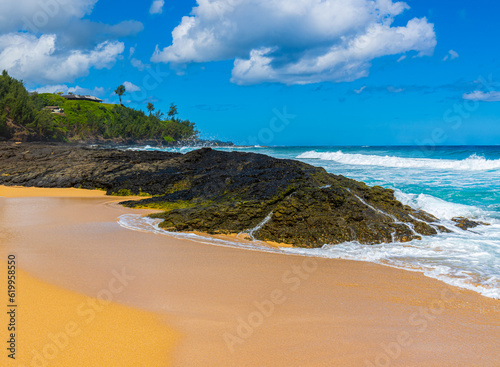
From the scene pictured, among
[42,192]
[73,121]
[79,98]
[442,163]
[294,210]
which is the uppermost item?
[79,98]

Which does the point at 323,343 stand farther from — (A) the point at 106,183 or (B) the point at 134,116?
(B) the point at 134,116

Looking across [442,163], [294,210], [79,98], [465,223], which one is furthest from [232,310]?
[79,98]

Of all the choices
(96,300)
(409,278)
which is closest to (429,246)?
(409,278)

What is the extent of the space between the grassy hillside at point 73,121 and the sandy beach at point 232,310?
2218 inches

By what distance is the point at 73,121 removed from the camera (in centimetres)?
9475

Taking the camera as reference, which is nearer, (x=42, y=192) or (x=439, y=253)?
(x=439, y=253)

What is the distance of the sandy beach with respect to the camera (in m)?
2.68

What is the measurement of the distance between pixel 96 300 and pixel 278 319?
1.79m

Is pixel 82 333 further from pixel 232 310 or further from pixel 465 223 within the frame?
pixel 465 223

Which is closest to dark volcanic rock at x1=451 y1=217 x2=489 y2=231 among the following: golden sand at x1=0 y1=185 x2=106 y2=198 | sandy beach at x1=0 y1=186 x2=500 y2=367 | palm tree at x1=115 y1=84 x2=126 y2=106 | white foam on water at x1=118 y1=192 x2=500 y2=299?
white foam on water at x1=118 y1=192 x2=500 y2=299

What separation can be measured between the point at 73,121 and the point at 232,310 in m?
104

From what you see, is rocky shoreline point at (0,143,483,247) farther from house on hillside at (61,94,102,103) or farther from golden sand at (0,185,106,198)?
house on hillside at (61,94,102,103)

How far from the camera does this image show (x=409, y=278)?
14.8 feet

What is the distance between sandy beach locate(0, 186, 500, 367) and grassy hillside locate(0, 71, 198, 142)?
56.3m
